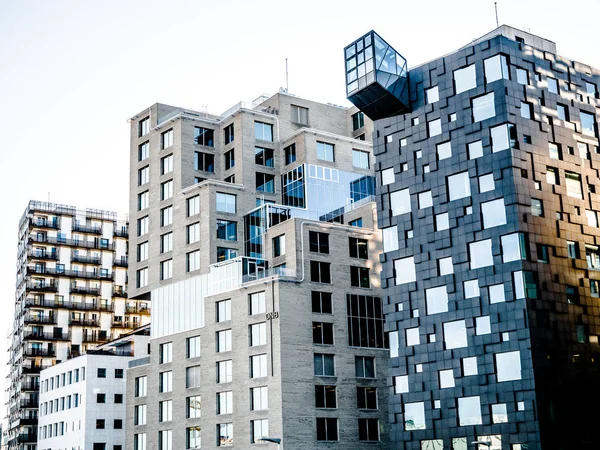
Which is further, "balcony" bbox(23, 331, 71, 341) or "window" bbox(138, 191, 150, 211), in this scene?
"balcony" bbox(23, 331, 71, 341)

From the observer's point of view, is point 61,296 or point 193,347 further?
point 61,296

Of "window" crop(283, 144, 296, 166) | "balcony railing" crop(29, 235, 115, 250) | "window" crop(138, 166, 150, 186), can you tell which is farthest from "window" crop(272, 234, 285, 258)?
"balcony railing" crop(29, 235, 115, 250)

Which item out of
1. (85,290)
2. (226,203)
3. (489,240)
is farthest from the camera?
(85,290)

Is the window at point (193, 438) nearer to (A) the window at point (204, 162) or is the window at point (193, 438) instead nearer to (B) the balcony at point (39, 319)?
(A) the window at point (204, 162)

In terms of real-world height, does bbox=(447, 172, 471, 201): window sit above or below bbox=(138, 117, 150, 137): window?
below

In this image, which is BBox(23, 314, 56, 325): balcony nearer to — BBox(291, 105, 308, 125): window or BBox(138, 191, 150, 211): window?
BBox(138, 191, 150, 211): window

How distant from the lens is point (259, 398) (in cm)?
8169

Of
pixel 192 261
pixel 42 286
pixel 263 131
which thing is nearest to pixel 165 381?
pixel 192 261

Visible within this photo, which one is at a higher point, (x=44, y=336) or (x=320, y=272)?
(x=44, y=336)

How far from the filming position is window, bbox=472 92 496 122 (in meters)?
69.6

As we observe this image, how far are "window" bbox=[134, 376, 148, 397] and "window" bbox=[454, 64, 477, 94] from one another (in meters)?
48.7

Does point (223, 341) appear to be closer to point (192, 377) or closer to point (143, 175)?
point (192, 377)

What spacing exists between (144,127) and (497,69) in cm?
5016

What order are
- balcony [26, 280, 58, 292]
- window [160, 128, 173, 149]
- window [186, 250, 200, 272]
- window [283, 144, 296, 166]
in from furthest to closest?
balcony [26, 280, 58, 292] → window [160, 128, 173, 149] → window [283, 144, 296, 166] → window [186, 250, 200, 272]
